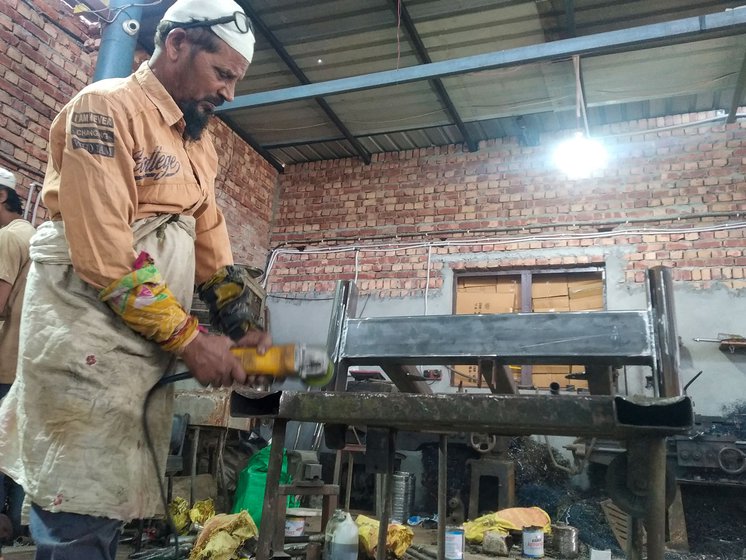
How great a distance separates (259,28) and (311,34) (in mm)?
530

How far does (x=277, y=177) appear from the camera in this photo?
827cm

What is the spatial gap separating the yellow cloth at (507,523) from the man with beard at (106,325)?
374 centimetres

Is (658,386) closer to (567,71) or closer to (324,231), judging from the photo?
(567,71)

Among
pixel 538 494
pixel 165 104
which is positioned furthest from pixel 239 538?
pixel 538 494

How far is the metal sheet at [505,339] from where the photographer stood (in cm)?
199

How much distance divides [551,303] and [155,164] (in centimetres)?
580

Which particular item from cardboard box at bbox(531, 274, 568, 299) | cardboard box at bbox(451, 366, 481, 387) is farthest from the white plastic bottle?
cardboard box at bbox(531, 274, 568, 299)

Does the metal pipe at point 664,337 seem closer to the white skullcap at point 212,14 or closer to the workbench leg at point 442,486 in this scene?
the workbench leg at point 442,486

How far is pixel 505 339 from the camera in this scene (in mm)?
2119

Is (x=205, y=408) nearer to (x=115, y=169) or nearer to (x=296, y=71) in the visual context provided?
(x=296, y=71)

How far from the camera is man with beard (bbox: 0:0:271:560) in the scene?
110cm

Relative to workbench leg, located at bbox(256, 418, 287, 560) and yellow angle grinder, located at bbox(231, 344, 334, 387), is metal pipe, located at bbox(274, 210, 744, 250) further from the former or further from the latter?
yellow angle grinder, located at bbox(231, 344, 334, 387)

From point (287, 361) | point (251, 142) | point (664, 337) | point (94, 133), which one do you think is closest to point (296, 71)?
point (251, 142)

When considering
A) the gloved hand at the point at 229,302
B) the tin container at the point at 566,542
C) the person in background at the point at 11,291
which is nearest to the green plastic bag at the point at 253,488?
the person in background at the point at 11,291
